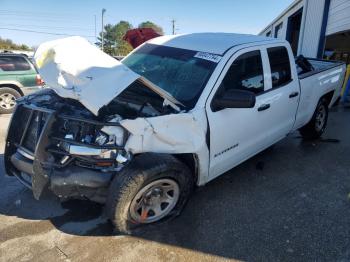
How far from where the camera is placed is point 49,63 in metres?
3.30

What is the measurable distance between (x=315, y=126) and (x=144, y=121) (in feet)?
13.4

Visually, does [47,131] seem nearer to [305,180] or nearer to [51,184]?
[51,184]

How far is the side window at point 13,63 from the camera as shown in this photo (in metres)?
8.62

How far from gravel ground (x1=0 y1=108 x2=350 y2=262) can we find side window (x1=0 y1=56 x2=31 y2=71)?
5.25m

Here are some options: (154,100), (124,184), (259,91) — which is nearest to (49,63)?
(154,100)

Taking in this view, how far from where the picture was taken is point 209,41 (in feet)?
13.4

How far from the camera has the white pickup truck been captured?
2.87 meters

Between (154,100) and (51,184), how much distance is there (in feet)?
4.25

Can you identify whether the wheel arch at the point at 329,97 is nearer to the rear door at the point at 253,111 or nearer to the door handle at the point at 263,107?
the rear door at the point at 253,111

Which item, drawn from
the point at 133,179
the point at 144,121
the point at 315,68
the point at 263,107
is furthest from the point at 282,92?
the point at 133,179

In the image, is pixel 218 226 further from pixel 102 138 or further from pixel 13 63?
pixel 13 63

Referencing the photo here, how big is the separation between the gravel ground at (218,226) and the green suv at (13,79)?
4.90 metres

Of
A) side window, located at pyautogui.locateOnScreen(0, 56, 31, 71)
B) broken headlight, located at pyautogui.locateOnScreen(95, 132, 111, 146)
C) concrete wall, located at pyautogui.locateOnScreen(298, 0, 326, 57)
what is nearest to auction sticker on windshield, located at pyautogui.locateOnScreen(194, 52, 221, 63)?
broken headlight, located at pyautogui.locateOnScreen(95, 132, 111, 146)

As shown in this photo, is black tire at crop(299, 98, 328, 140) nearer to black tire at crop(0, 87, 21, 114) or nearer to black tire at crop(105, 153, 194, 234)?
black tire at crop(105, 153, 194, 234)
